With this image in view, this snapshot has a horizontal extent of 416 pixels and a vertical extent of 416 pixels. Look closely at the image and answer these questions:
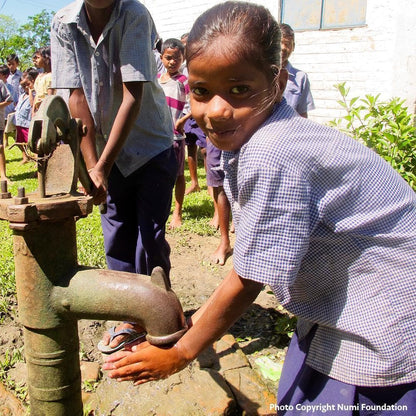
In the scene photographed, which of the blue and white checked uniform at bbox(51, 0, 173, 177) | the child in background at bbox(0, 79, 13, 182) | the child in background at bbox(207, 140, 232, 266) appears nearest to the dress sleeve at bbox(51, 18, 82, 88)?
the blue and white checked uniform at bbox(51, 0, 173, 177)

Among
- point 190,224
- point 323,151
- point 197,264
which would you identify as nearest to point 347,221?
point 323,151

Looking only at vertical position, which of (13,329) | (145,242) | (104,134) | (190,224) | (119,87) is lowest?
(190,224)

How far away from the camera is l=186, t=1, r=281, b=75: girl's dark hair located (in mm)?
1125

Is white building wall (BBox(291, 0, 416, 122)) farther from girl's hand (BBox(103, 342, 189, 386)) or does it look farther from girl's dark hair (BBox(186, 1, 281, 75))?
girl's hand (BBox(103, 342, 189, 386))

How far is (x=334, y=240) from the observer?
120 centimetres

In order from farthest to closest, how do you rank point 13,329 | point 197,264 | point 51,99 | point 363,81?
point 363,81
point 197,264
point 13,329
point 51,99

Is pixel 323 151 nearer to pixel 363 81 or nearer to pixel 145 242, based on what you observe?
pixel 145 242

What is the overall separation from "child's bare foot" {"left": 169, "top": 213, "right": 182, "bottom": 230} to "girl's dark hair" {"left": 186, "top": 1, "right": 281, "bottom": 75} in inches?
141

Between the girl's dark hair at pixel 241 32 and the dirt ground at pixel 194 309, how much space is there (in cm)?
176

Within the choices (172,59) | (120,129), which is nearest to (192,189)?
(172,59)

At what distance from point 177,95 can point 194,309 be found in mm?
2682

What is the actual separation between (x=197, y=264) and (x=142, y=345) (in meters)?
2.57

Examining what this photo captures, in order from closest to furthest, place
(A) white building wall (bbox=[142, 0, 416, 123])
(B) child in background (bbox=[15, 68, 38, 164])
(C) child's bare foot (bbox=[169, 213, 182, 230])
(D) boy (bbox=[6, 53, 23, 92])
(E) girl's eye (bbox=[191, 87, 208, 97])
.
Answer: (E) girl's eye (bbox=[191, 87, 208, 97]), (C) child's bare foot (bbox=[169, 213, 182, 230]), (A) white building wall (bbox=[142, 0, 416, 123]), (B) child in background (bbox=[15, 68, 38, 164]), (D) boy (bbox=[6, 53, 23, 92])

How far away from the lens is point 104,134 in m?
2.37
